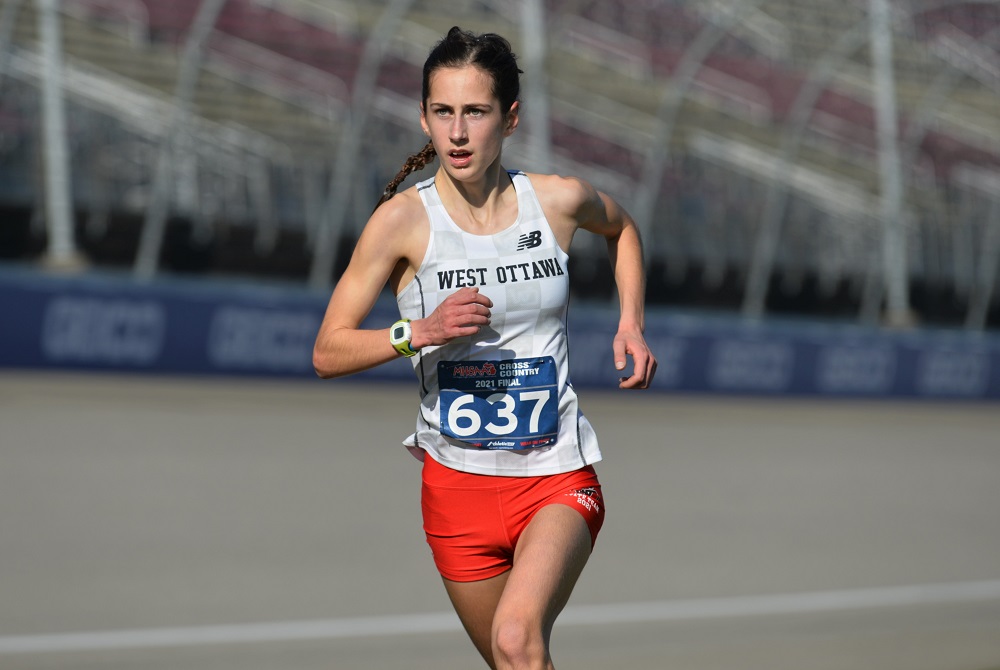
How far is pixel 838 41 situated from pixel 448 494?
803 inches

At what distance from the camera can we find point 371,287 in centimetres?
378

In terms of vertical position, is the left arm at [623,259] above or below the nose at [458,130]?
below

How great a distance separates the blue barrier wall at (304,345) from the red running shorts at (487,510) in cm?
1176

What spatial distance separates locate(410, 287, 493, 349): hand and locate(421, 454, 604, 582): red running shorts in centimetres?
60

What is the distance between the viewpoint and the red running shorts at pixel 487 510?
155 inches

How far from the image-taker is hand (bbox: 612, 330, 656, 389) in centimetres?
378

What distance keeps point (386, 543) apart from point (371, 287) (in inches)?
209

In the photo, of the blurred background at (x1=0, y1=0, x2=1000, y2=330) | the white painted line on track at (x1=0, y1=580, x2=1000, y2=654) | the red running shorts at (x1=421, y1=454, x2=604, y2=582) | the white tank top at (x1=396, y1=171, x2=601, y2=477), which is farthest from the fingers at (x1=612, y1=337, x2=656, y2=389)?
the blurred background at (x1=0, y1=0, x2=1000, y2=330)

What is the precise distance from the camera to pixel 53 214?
644 inches

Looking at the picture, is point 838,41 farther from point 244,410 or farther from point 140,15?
point 244,410

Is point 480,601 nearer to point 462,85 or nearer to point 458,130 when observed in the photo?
point 458,130

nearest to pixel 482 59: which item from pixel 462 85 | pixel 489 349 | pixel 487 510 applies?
pixel 462 85

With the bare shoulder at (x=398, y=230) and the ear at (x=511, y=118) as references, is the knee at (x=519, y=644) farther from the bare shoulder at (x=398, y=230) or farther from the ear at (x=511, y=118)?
→ the ear at (x=511, y=118)

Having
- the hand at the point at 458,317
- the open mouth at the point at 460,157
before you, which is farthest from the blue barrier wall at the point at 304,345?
the hand at the point at 458,317
